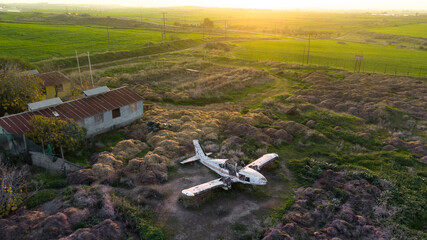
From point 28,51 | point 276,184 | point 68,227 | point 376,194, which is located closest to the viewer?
point 68,227

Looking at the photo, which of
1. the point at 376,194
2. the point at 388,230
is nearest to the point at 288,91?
the point at 376,194

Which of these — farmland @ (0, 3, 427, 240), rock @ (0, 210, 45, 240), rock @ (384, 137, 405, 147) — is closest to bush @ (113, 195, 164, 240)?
farmland @ (0, 3, 427, 240)

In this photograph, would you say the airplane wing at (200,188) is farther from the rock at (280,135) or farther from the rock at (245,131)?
the rock at (280,135)

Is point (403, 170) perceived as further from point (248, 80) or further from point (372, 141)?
point (248, 80)

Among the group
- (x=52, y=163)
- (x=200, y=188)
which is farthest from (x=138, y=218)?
(x=52, y=163)

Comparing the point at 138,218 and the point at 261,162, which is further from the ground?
the point at 261,162

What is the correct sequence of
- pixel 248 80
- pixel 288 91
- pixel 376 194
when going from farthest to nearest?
pixel 248 80
pixel 288 91
pixel 376 194

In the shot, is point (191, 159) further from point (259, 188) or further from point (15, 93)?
point (15, 93)
